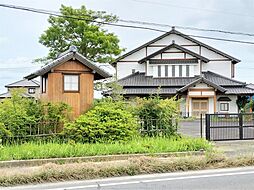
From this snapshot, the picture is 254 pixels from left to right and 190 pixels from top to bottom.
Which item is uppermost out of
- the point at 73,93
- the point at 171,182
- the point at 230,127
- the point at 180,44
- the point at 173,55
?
the point at 180,44

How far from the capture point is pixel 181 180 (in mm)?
7992

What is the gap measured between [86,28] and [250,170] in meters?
31.9

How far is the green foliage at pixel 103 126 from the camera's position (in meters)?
12.3

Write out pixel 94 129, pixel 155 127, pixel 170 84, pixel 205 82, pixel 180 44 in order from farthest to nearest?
pixel 180 44, pixel 170 84, pixel 205 82, pixel 155 127, pixel 94 129

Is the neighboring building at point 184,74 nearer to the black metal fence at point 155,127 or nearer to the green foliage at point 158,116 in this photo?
the green foliage at point 158,116

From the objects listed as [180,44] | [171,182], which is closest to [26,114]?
[171,182]

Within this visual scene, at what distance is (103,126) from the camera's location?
41.1ft

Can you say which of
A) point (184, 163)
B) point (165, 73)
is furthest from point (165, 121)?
point (165, 73)

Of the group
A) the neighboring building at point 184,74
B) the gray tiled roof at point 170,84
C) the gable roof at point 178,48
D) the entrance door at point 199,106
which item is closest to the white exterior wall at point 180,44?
the neighboring building at point 184,74

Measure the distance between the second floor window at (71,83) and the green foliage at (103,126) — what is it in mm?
1248

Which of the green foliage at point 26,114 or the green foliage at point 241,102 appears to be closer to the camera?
the green foliage at point 26,114

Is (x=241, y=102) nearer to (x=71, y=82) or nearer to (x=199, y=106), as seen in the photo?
(x=199, y=106)

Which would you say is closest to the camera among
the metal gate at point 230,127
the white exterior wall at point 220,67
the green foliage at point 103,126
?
the green foliage at point 103,126

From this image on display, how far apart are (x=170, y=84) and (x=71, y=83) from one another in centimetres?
2567
